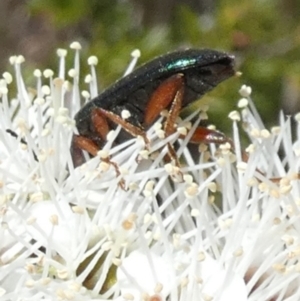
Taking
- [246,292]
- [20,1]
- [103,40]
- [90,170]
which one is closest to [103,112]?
[90,170]

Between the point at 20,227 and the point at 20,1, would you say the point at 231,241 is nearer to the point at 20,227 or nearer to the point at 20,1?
the point at 20,227

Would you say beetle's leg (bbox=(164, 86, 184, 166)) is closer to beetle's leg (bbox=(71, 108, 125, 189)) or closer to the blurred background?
beetle's leg (bbox=(71, 108, 125, 189))

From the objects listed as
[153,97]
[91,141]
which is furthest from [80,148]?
[153,97]

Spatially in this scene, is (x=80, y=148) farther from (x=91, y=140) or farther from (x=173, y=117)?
(x=173, y=117)

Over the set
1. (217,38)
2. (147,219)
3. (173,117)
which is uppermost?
(217,38)

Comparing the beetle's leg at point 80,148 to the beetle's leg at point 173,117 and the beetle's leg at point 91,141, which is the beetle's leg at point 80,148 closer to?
the beetle's leg at point 91,141

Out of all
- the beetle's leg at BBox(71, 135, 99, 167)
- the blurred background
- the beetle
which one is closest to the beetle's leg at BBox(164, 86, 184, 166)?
the beetle

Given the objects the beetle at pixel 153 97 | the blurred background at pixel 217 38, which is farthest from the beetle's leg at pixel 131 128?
the blurred background at pixel 217 38
